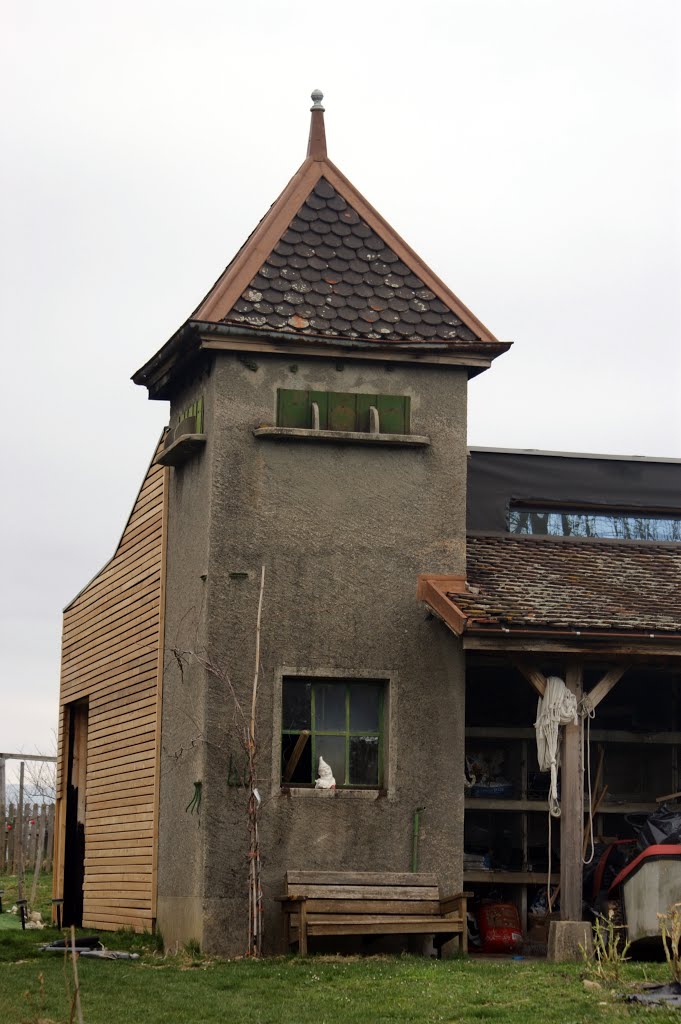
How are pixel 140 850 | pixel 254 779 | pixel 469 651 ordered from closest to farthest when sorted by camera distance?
1. pixel 254 779
2. pixel 469 651
3. pixel 140 850

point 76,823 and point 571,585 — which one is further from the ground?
point 571,585

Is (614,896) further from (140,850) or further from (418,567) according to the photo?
(140,850)

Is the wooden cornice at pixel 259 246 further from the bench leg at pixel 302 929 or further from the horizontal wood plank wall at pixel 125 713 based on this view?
the bench leg at pixel 302 929

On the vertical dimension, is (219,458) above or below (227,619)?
above

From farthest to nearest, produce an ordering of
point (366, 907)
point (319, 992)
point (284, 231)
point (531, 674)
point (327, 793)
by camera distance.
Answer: point (284, 231) < point (327, 793) < point (531, 674) < point (366, 907) < point (319, 992)

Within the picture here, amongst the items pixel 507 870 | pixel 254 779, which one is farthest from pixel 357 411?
pixel 507 870

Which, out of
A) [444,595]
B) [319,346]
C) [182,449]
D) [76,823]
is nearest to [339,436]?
[319,346]

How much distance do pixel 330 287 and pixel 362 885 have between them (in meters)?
6.27

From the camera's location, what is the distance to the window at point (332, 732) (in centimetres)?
1606

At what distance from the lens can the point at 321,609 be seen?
53.4 ft

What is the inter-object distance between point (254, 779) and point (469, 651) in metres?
2.65

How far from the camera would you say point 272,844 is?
51.2 feet

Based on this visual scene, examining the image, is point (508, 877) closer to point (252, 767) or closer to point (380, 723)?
point (380, 723)

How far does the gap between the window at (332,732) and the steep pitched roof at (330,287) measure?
3.56m
